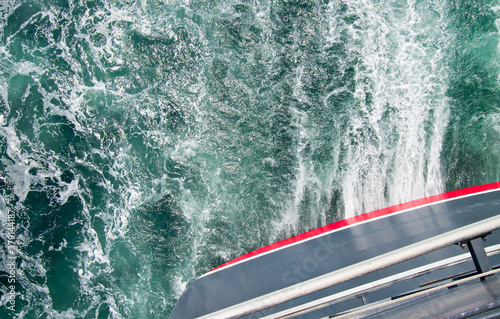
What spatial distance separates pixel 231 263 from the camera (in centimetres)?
890

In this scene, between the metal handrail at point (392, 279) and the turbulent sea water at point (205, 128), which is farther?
the turbulent sea water at point (205, 128)

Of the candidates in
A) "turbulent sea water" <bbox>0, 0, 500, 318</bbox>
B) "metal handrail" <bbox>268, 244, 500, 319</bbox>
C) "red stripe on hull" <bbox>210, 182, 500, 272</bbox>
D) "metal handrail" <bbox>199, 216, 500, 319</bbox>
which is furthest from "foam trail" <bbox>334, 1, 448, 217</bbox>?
"metal handrail" <bbox>199, 216, 500, 319</bbox>

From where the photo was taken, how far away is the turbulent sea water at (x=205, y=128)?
998 cm

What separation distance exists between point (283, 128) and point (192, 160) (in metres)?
3.65

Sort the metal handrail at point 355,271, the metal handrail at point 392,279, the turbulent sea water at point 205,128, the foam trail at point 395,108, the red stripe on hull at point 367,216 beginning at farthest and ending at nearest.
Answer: the foam trail at point 395,108
the turbulent sea water at point 205,128
the red stripe on hull at point 367,216
the metal handrail at point 392,279
the metal handrail at point 355,271

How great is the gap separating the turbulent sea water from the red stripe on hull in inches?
17.3

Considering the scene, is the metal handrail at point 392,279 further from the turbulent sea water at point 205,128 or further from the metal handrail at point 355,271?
the metal handrail at point 355,271

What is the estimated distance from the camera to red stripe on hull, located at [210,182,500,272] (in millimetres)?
9086

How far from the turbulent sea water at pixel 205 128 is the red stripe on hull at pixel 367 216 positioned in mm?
439

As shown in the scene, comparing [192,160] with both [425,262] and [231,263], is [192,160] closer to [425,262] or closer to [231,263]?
[231,263]

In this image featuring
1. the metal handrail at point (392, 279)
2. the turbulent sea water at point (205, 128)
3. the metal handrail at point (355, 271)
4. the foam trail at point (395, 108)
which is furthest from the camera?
the foam trail at point (395, 108)

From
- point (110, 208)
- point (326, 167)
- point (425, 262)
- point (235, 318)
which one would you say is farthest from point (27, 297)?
point (425, 262)

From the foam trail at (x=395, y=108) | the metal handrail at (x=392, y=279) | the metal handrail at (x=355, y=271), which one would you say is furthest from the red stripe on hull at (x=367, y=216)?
the metal handrail at (x=355, y=271)

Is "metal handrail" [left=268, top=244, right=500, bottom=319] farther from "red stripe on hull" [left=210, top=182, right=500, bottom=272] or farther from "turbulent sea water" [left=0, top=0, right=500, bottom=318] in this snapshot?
"turbulent sea water" [left=0, top=0, right=500, bottom=318]
